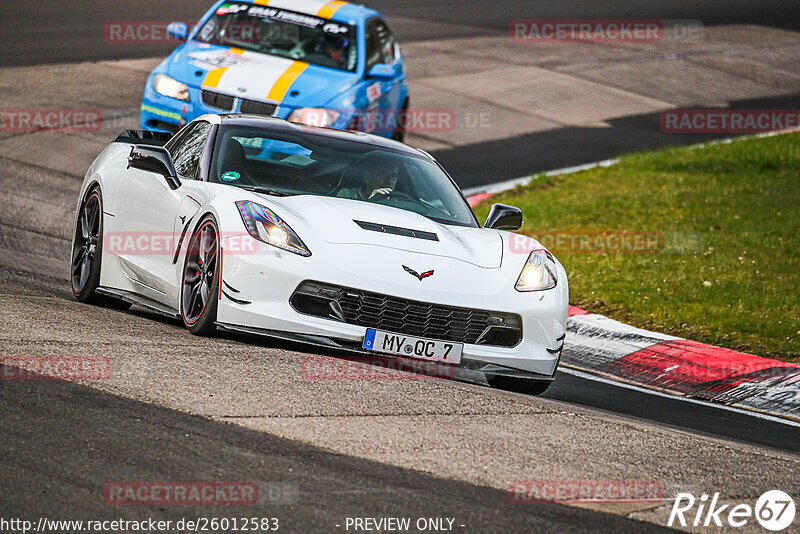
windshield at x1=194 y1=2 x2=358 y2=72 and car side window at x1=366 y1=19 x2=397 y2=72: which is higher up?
windshield at x1=194 y1=2 x2=358 y2=72

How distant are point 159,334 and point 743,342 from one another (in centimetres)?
438

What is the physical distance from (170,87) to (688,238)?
17.5ft

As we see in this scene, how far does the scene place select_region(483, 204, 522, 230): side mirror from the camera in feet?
27.8

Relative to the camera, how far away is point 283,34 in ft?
46.2

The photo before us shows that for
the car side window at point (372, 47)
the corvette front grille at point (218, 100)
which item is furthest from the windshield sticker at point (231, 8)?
the corvette front grille at point (218, 100)

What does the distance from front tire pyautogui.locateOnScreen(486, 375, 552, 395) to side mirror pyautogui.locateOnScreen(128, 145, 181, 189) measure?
2.32 m

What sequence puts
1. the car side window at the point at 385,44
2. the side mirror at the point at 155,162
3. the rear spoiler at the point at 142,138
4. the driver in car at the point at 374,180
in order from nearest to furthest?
the side mirror at the point at 155,162
the driver in car at the point at 374,180
the rear spoiler at the point at 142,138
the car side window at the point at 385,44


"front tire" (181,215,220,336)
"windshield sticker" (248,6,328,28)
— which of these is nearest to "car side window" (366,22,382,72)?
"windshield sticker" (248,6,328,28)

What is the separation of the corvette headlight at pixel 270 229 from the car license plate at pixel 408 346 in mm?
598

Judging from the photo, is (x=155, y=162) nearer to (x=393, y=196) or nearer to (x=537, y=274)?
(x=393, y=196)

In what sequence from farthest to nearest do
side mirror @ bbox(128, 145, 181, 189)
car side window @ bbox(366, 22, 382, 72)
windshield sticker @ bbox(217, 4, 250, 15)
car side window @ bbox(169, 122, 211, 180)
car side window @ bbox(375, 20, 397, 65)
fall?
car side window @ bbox(375, 20, 397, 65)
windshield sticker @ bbox(217, 4, 250, 15)
car side window @ bbox(366, 22, 382, 72)
car side window @ bbox(169, 122, 211, 180)
side mirror @ bbox(128, 145, 181, 189)

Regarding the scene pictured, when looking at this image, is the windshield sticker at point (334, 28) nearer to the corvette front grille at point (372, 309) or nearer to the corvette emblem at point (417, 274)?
the corvette emblem at point (417, 274)

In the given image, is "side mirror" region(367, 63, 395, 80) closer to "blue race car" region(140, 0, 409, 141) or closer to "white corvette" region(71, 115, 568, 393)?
"blue race car" region(140, 0, 409, 141)

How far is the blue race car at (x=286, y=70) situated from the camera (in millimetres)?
12812
